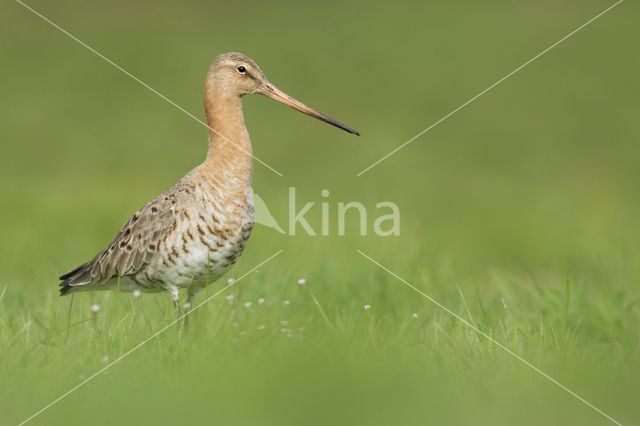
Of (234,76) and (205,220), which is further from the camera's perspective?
(234,76)

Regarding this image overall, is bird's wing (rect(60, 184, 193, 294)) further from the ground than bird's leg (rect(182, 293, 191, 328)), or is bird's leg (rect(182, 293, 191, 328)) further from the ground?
bird's wing (rect(60, 184, 193, 294))

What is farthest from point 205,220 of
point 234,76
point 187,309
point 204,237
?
point 234,76

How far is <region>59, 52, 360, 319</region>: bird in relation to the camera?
6.68m

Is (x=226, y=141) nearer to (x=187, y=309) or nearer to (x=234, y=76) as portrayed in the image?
(x=234, y=76)

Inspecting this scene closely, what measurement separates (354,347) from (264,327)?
74 cm

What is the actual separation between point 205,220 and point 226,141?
709 mm

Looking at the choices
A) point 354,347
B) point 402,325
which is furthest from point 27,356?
point 402,325

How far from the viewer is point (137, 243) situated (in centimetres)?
704

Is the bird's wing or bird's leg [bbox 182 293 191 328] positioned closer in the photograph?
bird's leg [bbox 182 293 191 328]

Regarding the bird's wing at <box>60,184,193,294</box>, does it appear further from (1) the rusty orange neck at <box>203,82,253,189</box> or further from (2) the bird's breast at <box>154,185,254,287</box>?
(1) the rusty orange neck at <box>203,82,253,189</box>

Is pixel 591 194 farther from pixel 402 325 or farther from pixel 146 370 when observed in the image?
pixel 146 370

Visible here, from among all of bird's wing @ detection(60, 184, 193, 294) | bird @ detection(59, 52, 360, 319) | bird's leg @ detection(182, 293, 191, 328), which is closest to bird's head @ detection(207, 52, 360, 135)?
bird @ detection(59, 52, 360, 319)

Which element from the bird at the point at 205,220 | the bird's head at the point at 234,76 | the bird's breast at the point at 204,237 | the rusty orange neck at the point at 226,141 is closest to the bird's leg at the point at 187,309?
the bird at the point at 205,220

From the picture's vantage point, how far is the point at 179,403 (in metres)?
5.00
